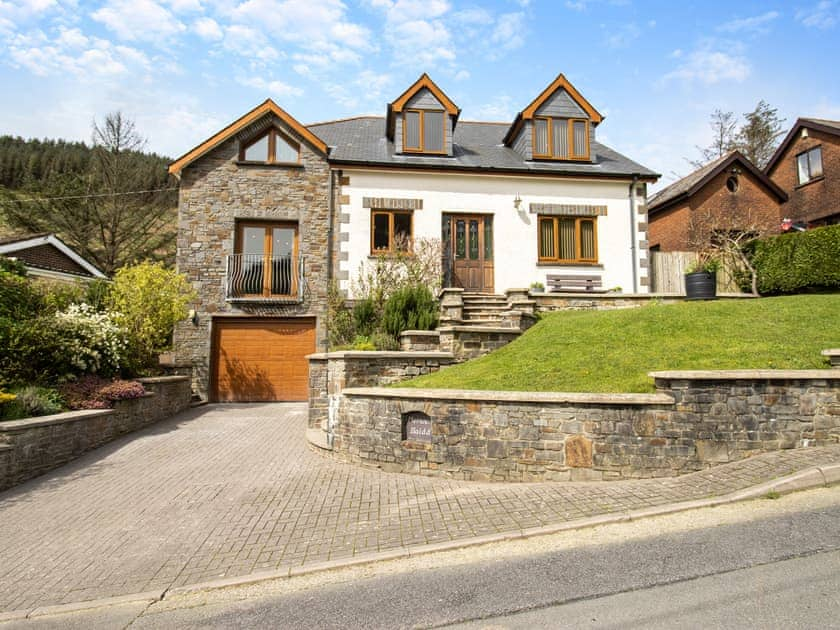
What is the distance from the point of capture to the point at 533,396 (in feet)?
19.3

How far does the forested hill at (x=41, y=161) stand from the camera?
91.0ft

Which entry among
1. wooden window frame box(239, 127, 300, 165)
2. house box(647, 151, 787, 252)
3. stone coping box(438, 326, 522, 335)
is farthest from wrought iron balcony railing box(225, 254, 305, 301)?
house box(647, 151, 787, 252)

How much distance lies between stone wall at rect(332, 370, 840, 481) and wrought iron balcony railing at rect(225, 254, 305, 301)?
902 centimetres

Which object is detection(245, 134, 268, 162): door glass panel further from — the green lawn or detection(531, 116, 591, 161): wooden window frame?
the green lawn

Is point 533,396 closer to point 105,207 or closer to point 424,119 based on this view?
point 424,119

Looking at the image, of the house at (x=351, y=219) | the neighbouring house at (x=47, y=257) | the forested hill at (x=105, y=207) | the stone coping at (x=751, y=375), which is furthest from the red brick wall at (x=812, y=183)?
the forested hill at (x=105, y=207)

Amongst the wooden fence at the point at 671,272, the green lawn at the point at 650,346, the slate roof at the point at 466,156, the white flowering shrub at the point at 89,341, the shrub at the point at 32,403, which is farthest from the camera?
the wooden fence at the point at 671,272

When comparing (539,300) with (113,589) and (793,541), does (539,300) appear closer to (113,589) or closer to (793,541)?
(793,541)

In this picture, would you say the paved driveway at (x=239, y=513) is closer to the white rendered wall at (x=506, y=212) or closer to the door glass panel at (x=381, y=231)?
the door glass panel at (x=381, y=231)

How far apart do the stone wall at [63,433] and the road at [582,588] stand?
406cm

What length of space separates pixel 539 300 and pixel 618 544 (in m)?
8.07

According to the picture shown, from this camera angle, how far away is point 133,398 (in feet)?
30.4

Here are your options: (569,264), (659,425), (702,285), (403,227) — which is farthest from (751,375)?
(403,227)

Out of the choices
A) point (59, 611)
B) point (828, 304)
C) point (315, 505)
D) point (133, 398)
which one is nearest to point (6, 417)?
point (133, 398)
